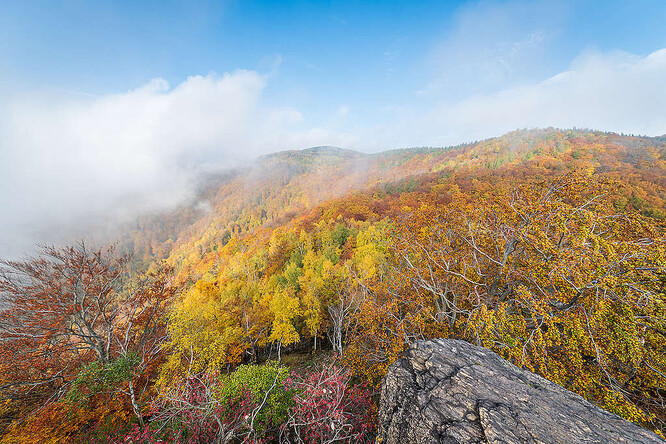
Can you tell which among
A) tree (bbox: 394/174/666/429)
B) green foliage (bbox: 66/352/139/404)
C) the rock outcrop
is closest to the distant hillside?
tree (bbox: 394/174/666/429)

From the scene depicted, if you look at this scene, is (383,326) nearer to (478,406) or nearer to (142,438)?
(478,406)

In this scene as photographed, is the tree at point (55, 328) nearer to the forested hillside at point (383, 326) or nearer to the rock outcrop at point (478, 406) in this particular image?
the forested hillside at point (383, 326)

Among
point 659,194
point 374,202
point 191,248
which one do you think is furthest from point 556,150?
point 191,248

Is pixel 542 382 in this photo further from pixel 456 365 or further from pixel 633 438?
pixel 456 365

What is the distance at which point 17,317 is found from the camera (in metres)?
12.6

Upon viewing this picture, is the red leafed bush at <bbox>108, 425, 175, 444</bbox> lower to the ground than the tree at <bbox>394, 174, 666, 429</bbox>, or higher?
lower

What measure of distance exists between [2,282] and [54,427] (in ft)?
27.6

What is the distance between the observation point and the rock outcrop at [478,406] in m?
4.54

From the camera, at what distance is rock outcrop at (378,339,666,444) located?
454cm

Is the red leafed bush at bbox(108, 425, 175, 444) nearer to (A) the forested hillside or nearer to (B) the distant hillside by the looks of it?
(A) the forested hillside

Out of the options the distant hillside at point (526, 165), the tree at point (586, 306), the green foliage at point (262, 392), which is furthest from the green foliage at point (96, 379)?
the distant hillside at point (526, 165)

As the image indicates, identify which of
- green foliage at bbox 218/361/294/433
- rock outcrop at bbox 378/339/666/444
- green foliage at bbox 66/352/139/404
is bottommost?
green foliage at bbox 218/361/294/433

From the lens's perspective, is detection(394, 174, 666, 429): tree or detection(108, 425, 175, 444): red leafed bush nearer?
detection(108, 425, 175, 444): red leafed bush

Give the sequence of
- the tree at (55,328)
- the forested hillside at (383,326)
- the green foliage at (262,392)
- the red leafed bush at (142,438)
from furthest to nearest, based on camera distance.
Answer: the tree at (55,328)
the green foliage at (262,392)
the forested hillside at (383,326)
the red leafed bush at (142,438)
